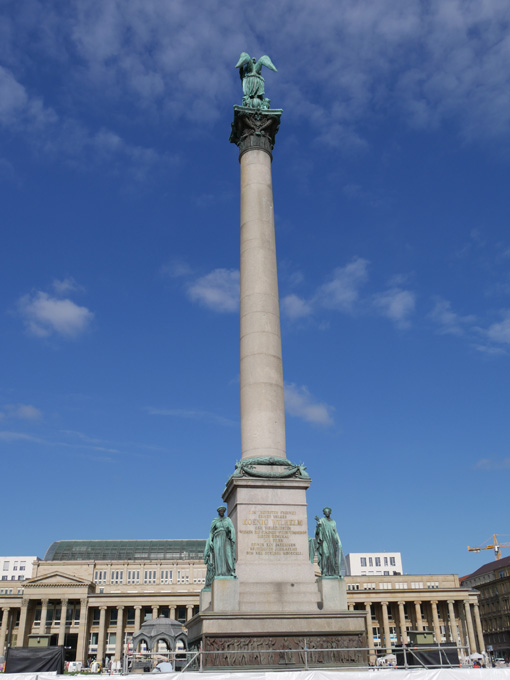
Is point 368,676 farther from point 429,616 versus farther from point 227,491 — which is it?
point 429,616

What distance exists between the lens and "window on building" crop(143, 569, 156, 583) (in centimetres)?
14200

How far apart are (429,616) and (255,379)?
119071 mm

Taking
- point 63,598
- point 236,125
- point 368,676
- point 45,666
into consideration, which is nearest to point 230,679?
point 368,676

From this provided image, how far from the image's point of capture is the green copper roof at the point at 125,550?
483 ft

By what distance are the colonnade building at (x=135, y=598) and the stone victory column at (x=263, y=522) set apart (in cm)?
9570

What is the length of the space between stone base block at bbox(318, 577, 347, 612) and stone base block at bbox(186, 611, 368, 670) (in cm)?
77

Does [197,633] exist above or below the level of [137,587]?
below

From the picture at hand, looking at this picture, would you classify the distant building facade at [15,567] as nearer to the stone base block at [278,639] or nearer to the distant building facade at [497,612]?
the distant building facade at [497,612]

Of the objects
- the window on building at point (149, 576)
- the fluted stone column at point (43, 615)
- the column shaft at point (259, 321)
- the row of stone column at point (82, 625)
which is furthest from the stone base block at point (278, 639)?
the window on building at point (149, 576)

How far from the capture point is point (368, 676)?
54.2ft

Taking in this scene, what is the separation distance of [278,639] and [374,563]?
175m

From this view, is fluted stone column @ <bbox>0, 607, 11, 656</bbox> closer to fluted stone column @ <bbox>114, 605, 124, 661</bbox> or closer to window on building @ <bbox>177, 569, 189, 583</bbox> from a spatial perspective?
fluted stone column @ <bbox>114, 605, 124, 661</bbox>

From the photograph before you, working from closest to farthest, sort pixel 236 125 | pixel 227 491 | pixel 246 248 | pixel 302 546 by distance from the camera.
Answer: pixel 302 546 → pixel 227 491 → pixel 246 248 → pixel 236 125

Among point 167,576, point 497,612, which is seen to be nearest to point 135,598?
point 167,576
